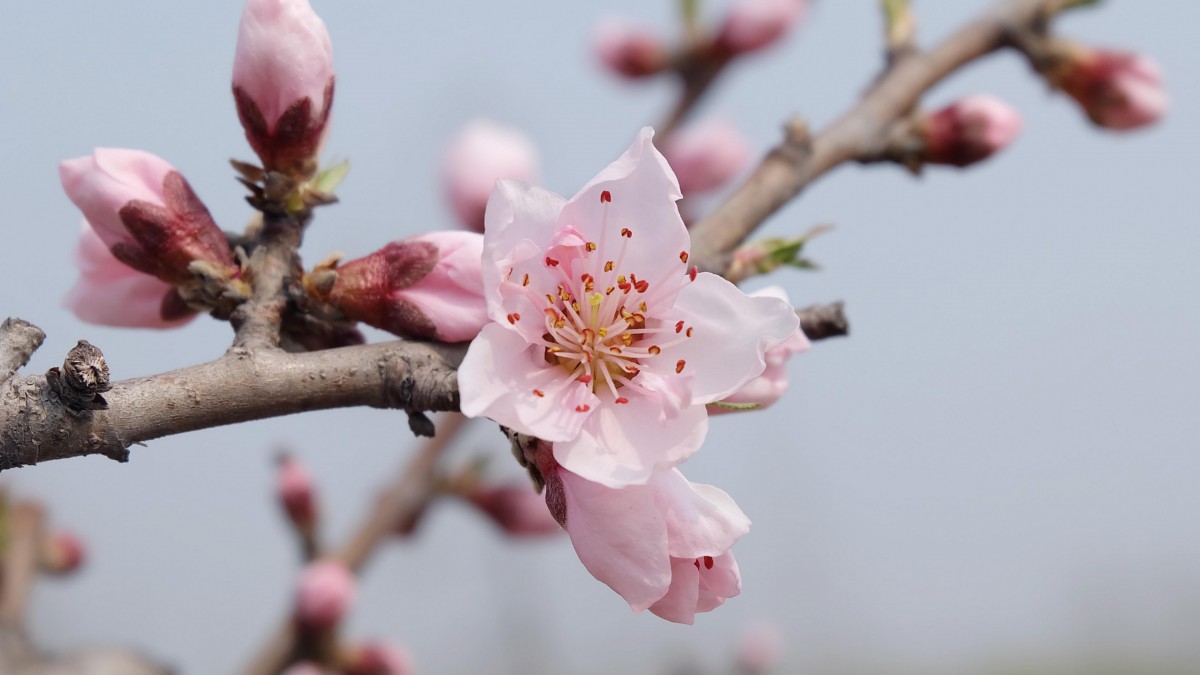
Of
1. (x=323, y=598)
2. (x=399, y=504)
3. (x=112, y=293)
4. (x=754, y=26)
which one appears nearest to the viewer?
(x=112, y=293)

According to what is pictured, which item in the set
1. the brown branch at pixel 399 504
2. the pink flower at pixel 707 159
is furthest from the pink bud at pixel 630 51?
the brown branch at pixel 399 504

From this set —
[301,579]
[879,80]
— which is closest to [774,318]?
[879,80]

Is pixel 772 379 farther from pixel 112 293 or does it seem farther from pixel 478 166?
pixel 478 166

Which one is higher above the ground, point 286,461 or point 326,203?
point 286,461

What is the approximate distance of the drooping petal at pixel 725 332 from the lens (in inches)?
26.2

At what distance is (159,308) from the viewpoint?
0.91 metres

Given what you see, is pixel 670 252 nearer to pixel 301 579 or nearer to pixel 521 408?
pixel 521 408

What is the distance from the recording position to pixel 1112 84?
1.49 metres

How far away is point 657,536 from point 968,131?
89 cm

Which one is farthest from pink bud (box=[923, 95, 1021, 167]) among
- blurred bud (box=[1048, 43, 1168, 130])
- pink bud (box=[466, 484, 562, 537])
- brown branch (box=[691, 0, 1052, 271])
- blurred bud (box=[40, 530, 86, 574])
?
blurred bud (box=[40, 530, 86, 574])

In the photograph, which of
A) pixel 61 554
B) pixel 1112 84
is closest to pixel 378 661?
pixel 61 554

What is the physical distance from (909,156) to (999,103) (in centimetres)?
14

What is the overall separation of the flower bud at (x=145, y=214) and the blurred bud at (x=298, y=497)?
49.2 inches

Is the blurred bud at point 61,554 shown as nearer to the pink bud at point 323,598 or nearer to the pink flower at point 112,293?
the pink bud at point 323,598
